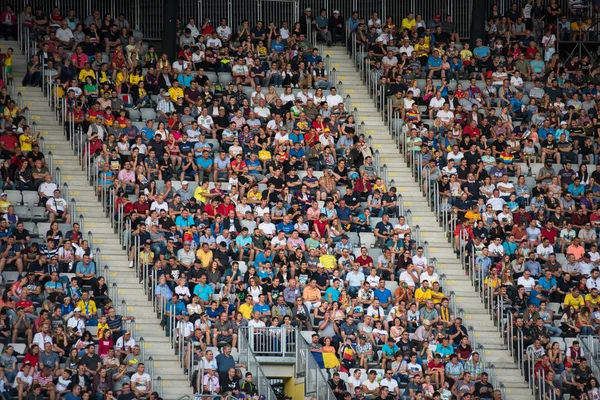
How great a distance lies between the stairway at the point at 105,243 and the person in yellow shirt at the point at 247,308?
167cm

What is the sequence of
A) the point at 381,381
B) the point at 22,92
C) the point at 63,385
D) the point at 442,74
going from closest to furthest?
the point at 63,385, the point at 381,381, the point at 22,92, the point at 442,74

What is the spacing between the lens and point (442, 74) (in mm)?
35844

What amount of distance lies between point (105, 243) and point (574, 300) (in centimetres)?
1069

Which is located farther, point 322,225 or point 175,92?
point 175,92

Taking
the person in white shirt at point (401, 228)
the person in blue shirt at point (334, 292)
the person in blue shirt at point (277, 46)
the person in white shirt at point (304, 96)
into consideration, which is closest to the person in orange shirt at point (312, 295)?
the person in blue shirt at point (334, 292)

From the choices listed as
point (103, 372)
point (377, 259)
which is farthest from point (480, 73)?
point (103, 372)

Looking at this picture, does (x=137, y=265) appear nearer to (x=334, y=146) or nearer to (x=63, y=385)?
(x=63, y=385)

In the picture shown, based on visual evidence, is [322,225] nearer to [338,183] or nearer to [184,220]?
[338,183]

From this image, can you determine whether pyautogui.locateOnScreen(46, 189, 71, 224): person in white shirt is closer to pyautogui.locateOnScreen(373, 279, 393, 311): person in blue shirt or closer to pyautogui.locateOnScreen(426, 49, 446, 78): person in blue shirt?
pyautogui.locateOnScreen(373, 279, 393, 311): person in blue shirt

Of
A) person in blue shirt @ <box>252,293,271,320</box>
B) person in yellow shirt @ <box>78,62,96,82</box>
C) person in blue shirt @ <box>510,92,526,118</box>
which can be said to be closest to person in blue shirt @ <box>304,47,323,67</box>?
person in blue shirt @ <box>510,92,526,118</box>

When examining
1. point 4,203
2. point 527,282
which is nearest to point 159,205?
point 4,203

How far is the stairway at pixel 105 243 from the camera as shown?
86.4 ft

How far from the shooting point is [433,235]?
31.5 m

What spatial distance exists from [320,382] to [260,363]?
180 cm
